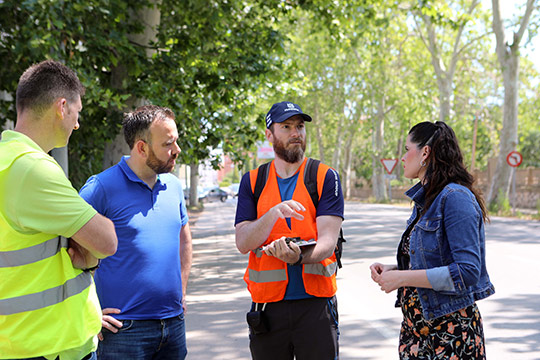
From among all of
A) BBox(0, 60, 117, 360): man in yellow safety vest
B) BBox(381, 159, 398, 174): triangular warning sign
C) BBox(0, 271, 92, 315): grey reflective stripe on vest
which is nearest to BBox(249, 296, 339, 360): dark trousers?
BBox(0, 60, 117, 360): man in yellow safety vest

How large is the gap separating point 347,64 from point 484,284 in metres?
49.1

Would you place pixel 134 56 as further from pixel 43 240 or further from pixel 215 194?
pixel 215 194

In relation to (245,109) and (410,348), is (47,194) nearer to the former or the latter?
(410,348)

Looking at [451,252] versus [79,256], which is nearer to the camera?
[79,256]

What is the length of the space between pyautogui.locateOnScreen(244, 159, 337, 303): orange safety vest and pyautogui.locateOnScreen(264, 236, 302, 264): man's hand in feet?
0.75

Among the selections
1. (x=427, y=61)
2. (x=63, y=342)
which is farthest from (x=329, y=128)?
(x=63, y=342)

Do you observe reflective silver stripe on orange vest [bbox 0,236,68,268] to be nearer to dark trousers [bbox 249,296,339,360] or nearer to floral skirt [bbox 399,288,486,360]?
dark trousers [bbox 249,296,339,360]

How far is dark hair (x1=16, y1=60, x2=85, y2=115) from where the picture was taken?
92.9 inches

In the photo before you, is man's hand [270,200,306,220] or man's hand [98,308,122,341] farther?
man's hand [98,308,122,341]

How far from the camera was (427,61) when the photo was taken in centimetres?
4431

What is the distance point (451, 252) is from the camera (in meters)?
2.84

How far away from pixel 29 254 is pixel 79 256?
20 centimetres

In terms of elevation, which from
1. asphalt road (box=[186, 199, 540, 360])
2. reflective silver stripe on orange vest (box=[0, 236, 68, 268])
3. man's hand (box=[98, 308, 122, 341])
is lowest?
asphalt road (box=[186, 199, 540, 360])

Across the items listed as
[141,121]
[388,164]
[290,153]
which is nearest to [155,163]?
[141,121]
